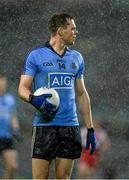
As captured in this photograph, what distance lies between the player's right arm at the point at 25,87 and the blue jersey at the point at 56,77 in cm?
4

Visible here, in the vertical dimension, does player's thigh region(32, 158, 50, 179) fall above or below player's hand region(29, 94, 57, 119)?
below

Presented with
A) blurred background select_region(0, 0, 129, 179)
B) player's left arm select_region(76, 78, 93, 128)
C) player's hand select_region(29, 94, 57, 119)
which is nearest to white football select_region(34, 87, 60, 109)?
player's hand select_region(29, 94, 57, 119)

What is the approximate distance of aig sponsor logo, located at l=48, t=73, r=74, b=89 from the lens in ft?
21.9

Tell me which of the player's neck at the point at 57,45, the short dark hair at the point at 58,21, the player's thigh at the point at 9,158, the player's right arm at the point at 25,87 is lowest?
the player's thigh at the point at 9,158

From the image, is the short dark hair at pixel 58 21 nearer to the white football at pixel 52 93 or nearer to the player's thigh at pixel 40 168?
the white football at pixel 52 93

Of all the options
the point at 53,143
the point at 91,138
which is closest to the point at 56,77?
the point at 53,143

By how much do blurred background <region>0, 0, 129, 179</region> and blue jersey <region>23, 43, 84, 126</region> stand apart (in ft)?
24.8

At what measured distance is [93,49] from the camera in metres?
17.3

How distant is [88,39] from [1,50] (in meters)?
1.86

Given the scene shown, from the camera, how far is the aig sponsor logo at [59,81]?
21.9 ft

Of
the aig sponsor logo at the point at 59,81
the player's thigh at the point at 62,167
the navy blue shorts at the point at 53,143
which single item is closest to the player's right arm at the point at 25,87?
the aig sponsor logo at the point at 59,81

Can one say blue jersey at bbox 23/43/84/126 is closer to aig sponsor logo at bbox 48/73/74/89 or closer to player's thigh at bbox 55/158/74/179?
aig sponsor logo at bbox 48/73/74/89

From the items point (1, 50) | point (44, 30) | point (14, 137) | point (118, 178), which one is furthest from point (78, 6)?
point (14, 137)

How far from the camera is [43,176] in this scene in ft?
21.7
